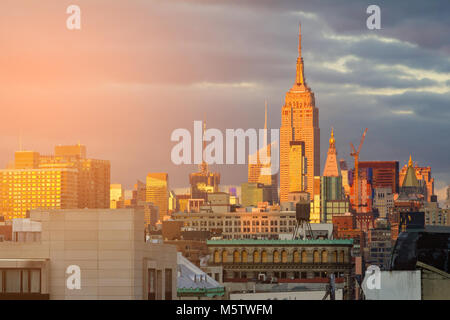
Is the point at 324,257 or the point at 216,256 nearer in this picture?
the point at 216,256

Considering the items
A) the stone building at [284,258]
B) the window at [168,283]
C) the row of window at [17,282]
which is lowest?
the stone building at [284,258]

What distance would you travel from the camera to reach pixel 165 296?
70500mm

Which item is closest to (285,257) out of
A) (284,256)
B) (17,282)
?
(284,256)

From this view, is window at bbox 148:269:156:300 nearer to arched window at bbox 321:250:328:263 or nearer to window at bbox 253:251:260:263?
window at bbox 253:251:260:263

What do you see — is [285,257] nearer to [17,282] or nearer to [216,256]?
[216,256]

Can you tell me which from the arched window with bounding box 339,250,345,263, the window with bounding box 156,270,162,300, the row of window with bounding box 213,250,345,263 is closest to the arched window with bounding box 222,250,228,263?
the row of window with bounding box 213,250,345,263

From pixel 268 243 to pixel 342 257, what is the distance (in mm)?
11503

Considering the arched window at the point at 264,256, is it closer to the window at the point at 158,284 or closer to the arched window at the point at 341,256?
the arched window at the point at 341,256

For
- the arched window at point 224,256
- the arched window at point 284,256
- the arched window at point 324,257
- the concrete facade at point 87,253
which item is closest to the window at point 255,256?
the arched window at point 284,256
